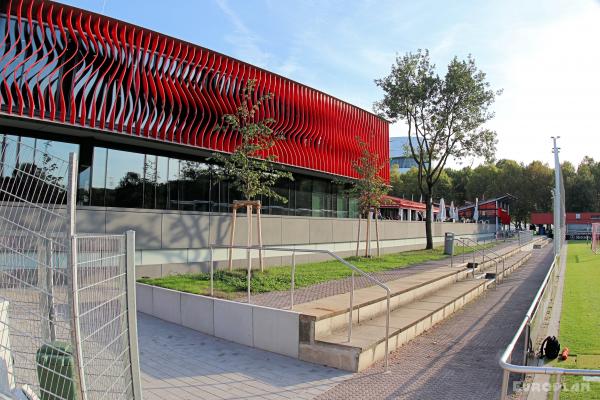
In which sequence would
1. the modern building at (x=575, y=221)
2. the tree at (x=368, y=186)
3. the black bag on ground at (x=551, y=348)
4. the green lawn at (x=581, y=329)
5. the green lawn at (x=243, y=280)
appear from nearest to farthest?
the green lawn at (x=581, y=329) → the black bag on ground at (x=551, y=348) → the green lawn at (x=243, y=280) → the tree at (x=368, y=186) → the modern building at (x=575, y=221)

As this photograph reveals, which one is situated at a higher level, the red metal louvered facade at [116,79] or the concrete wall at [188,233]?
the red metal louvered facade at [116,79]

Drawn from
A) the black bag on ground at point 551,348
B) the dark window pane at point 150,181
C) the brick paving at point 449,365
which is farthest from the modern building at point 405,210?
the black bag on ground at point 551,348

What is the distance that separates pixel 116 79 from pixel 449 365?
12.9 m

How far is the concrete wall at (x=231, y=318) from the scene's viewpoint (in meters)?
7.27

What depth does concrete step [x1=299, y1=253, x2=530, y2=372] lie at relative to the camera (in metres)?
6.68

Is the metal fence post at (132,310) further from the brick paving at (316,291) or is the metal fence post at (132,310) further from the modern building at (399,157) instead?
the modern building at (399,157)

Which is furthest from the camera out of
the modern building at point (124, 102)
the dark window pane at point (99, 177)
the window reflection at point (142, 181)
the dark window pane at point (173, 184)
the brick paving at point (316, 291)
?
the dark window pane at point (173, 184)

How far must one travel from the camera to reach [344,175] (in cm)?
2567

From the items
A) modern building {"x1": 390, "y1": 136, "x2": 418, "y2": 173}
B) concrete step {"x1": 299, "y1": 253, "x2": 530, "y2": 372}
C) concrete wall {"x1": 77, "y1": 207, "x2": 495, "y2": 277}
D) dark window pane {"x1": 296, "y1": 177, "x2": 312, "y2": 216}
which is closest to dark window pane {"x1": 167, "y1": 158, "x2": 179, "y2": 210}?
concrete wall {"x1": 77, "y1": 207, "x2": 495, "y2": 277}

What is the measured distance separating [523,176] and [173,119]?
244 feet

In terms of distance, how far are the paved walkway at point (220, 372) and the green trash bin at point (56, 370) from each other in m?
2.07

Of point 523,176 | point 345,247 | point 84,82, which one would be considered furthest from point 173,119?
point 523,176

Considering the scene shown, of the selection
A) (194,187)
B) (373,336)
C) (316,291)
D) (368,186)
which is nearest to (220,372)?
(373,336)

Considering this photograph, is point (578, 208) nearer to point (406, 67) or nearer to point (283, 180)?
point (406, 67)
